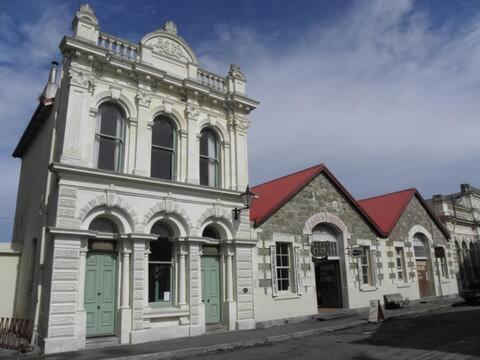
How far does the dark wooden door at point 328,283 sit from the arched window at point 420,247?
659 cm

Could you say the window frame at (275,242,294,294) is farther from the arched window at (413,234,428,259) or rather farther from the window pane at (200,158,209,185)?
the arched window at (413,234,428,259)

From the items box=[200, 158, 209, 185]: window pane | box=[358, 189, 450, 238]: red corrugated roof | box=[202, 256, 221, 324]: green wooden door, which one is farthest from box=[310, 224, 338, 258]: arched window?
box=[200, 158, 209, 185]: window pane

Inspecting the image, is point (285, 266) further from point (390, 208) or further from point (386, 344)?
point (390, 208)

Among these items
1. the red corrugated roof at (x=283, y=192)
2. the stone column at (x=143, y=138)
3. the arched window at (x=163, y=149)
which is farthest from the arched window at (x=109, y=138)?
the red corrugated roof at (x=283, y=192)

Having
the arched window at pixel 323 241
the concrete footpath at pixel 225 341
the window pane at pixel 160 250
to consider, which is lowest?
the concrete footpath at pixel 225 341

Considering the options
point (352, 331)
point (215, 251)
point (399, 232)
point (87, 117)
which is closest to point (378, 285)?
point (399, 232)

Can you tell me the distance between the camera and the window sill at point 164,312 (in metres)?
11.5

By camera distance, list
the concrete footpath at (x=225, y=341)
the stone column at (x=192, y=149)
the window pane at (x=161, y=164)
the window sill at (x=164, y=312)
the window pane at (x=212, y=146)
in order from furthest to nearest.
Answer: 1. the window pane at (x=212, y=146)
2. the stone column at (x=192, y=149)
3. the window pane at (x=161, y=164)
4. the window sill at (x=164, y=312)
5. the concrete footpath at (x=225, y=341)

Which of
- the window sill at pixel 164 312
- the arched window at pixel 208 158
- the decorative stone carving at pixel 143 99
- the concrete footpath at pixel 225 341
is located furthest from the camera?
the arched window at pixel 208 158

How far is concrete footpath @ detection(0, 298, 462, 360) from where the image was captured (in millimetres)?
9445

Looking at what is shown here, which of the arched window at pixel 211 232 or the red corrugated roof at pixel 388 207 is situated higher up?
the red corrugated roof at pixel 388 207

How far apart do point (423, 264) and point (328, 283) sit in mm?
7388

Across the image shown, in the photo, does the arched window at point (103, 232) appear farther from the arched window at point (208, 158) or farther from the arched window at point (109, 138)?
the arched window at point (208, 158)

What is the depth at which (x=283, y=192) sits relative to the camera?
16.7m
